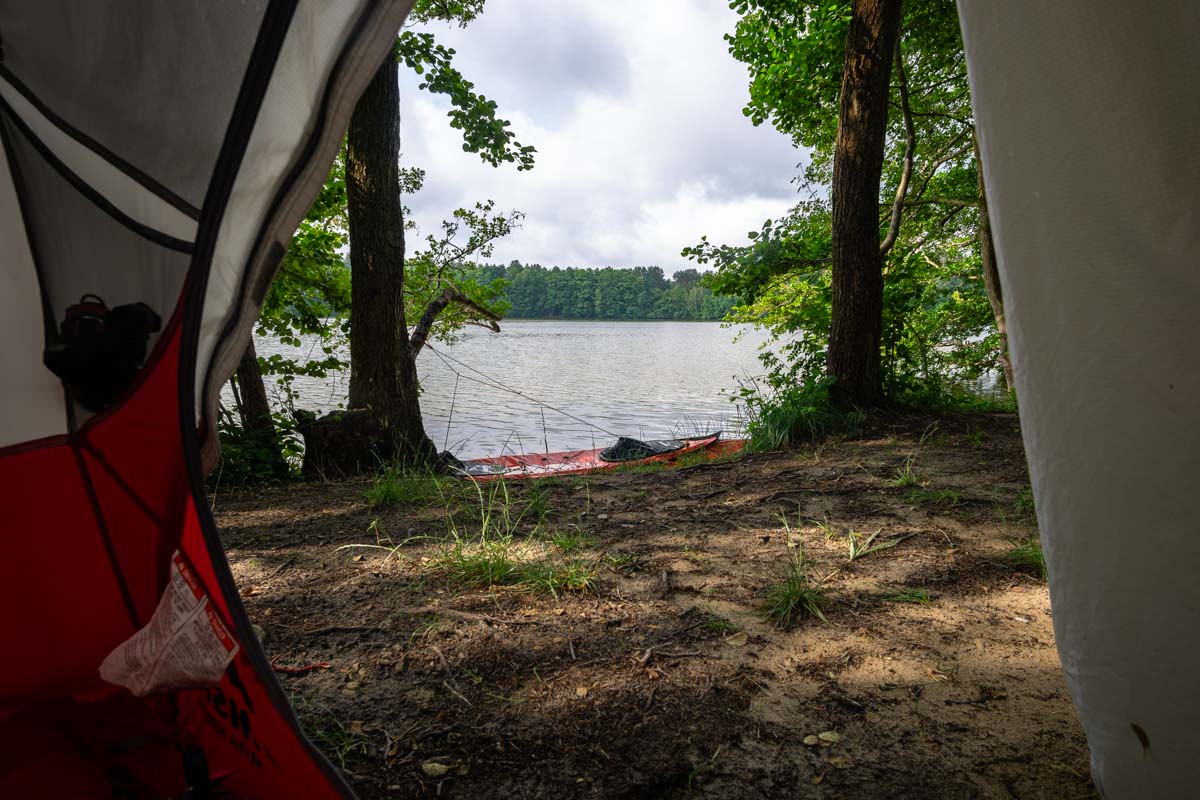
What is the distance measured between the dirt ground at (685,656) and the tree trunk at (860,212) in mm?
1921

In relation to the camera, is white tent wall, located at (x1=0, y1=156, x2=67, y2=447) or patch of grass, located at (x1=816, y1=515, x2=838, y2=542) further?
patch of grass, located at (x1=816, y1=515, x2=838, y2=542)

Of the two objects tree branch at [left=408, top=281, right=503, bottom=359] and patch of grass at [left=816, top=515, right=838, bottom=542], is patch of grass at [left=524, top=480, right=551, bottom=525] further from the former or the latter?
tree branch at [left=408, top=281, right=503, bottom=359]

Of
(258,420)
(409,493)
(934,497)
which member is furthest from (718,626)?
(258,420)

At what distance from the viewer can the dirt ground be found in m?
1.39

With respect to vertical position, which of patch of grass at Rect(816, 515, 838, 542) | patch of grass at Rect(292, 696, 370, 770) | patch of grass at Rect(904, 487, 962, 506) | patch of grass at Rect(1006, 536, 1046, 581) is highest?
patch of grass at Rect(292, 696, 370, 770)

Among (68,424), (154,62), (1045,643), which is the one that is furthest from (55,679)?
(1045,643)

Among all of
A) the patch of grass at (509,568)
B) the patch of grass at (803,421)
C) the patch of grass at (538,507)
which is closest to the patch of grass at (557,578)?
the patch of grass at (509,568)

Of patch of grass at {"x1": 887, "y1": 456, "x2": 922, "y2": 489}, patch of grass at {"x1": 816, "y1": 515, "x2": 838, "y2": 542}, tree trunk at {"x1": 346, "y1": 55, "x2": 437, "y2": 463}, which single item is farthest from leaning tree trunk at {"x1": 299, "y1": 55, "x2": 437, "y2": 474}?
patch of grass at {"x1": 887, "y1": 456, "x2": 922, "y2": 489}

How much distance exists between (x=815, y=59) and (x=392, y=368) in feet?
21.1

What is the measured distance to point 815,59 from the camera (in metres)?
7.68

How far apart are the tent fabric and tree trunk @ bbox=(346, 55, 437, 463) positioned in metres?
3.80

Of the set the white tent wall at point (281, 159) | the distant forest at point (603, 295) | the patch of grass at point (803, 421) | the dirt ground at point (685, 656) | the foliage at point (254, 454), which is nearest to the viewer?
the white tent wall at point (281, 159)

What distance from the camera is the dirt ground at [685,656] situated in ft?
4.57

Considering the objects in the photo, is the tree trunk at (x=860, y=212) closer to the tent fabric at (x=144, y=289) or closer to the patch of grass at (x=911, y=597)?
the patch of grass at (x=911, y=597)
